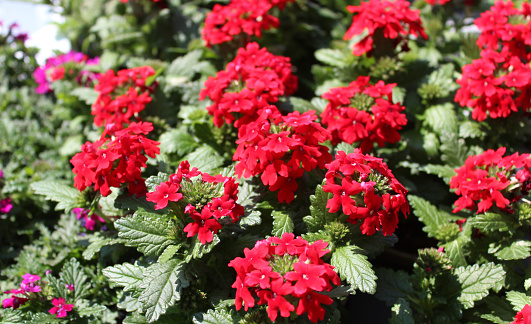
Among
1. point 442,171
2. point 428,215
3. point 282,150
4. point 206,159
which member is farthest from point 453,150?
point 206,159

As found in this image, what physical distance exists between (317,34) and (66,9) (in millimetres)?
2551

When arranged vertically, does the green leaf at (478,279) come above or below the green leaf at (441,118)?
below

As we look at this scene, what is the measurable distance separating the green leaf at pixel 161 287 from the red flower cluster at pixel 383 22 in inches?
67.3

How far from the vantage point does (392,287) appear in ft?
7.00

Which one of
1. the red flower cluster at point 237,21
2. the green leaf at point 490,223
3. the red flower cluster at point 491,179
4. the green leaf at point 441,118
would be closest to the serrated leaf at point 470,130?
the green leaf at point 441,118

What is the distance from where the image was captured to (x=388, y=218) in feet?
5.50

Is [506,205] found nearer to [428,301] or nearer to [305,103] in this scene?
[428,301]

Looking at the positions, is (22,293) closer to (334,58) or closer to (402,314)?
(402,314)

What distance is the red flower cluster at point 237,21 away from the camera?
279 centimetres

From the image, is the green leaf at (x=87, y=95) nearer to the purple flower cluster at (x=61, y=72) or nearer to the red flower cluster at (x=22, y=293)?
the purple flower cluster at (x=61, y=72)

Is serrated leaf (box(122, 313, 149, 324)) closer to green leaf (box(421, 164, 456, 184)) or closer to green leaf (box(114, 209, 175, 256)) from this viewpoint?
green leaf (box(114, 209, 175, 256))

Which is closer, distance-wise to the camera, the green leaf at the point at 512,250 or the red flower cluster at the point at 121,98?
the green leaf at the point at 512,250

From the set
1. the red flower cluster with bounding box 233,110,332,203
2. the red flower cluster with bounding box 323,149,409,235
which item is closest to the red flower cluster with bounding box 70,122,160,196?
the red flower cluster with bounding box 233,110,332,203

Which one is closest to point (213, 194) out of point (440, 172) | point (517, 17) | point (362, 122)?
point (362, 122)
